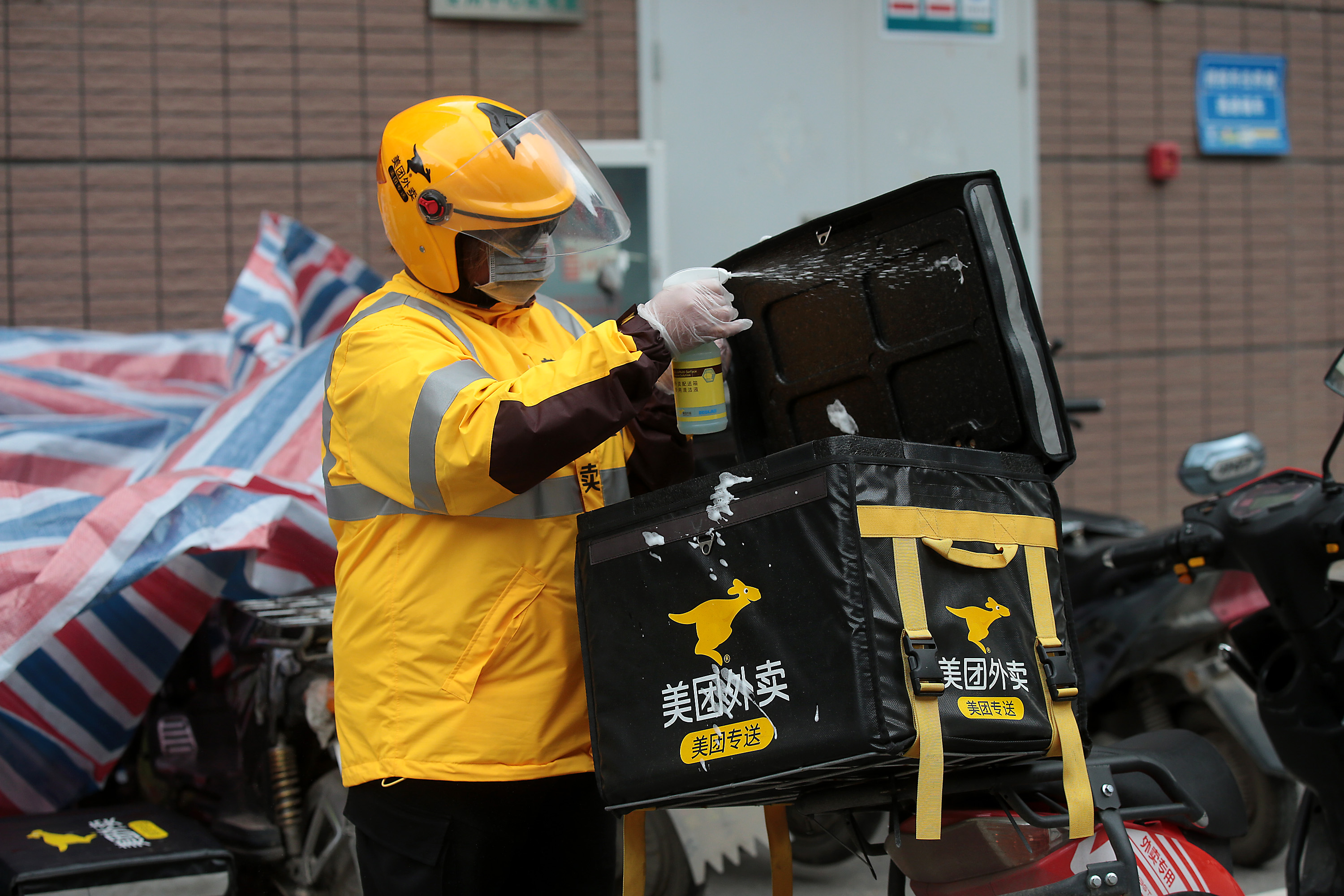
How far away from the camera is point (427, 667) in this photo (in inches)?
73.6

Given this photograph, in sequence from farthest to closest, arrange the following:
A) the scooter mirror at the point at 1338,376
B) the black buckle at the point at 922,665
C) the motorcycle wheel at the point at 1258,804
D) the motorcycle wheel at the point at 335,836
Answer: the motorcycle wheel at the point at 1258,804, the motorcycle wheel at the point at 335,836, the scooter mirror at the point at 1338,376, the black buckle at the point at 922,665

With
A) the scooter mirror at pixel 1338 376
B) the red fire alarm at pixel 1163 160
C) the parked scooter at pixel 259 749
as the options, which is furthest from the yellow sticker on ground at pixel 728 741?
the red fire alarm at pixel 1163 160

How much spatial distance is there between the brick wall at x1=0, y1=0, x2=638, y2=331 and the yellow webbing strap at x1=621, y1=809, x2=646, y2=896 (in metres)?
4.19

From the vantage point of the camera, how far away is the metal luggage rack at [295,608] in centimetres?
300

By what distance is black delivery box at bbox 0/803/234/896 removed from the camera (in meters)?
2.51

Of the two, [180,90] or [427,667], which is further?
[180,90]

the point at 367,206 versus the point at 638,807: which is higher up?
the point at 367,206

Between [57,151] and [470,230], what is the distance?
410cm

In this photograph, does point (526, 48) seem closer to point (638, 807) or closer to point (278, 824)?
point (278, 824)

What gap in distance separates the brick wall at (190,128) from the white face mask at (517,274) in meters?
3.73

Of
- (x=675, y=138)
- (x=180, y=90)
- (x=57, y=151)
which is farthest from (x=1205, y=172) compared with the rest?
(x=57, y=151)

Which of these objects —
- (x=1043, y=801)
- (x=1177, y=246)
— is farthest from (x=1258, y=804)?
(x=1177, y=246)

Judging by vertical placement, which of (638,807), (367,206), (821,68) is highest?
(821,68)

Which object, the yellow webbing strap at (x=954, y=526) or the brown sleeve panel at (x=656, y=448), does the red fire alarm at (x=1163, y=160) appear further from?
the yellow webbing strap at (x=954, y=526)
